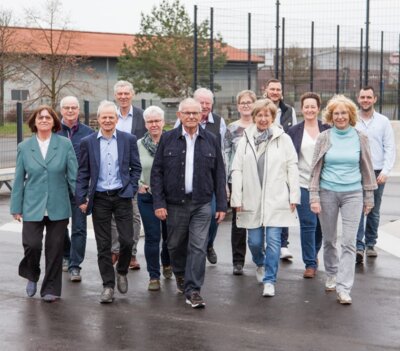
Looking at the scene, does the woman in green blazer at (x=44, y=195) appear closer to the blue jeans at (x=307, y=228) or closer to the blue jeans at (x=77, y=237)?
the blue jeans at (x=77, y=237)

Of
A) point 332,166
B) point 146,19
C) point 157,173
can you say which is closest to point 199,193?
point 157,173

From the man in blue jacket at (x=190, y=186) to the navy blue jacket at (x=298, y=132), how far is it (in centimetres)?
124

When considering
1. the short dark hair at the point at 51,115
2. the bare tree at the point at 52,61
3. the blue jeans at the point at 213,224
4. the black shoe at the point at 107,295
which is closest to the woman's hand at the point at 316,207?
the blue jeans at the point at 213,224

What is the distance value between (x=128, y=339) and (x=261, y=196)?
2161 millimetres

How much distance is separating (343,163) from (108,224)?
7.24ft

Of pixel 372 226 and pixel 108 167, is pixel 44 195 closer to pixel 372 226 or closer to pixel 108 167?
pixel 108 167

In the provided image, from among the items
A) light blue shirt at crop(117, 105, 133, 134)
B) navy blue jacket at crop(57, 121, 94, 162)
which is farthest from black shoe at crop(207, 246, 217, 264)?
navy blue jacket at crop(57, 121, 94, 162)

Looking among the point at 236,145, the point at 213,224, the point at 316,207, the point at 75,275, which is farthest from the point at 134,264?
the point at 316,207

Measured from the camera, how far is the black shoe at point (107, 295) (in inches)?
316

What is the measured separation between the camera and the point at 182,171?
25.9ft

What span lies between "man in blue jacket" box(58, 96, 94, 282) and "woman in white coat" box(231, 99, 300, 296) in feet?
5.53

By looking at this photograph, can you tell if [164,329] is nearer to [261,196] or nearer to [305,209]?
[261,196]

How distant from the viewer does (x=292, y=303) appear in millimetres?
7996

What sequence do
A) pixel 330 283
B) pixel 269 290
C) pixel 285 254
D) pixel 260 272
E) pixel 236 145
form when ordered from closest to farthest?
pixel 269 290 → pixel 330 283 → pixel 260 272 → pixel 236 145 → pixel 285 254
